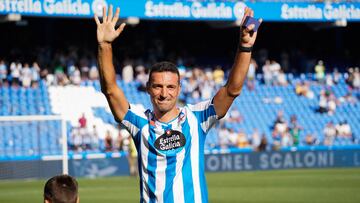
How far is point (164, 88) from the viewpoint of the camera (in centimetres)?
560

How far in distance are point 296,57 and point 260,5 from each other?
220 inches

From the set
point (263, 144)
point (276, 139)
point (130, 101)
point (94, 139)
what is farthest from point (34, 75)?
point (276, 139)

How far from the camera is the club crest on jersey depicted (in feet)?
18.7

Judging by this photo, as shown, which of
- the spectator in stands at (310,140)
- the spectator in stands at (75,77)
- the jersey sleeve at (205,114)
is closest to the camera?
the jersey sleeve at (205,114)

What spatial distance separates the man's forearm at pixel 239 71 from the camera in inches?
218

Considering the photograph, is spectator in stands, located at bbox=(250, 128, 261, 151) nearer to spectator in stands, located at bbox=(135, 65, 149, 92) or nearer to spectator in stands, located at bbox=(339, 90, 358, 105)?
spectator in stands, located at bbox=(135, 65, 149, 92)

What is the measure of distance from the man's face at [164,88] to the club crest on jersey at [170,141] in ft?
0.59

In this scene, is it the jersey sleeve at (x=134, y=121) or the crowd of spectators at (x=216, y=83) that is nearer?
the jersey sleeve at (x=134, y=121)

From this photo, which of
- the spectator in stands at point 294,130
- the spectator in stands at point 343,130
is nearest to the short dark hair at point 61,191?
the spectator in stands at point 294,130

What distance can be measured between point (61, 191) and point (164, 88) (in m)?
1.11

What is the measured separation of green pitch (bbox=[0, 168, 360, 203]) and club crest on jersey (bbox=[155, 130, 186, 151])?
12.9 meters

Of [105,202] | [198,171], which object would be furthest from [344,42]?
[198,171]

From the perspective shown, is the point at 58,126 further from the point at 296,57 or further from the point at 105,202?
the point at 296,57

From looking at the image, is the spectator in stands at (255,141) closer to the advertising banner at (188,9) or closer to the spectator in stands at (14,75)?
the advertising banner at (188,9)
